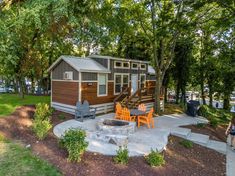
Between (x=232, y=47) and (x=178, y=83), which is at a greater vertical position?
(x=232, y=47)

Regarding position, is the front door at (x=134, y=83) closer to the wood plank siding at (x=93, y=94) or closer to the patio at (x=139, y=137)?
the wood plank siding at (x=93, y=94)

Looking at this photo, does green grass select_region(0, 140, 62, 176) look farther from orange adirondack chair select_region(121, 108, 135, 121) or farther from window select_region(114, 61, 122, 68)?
window select_region(114, 61, 122, 68)

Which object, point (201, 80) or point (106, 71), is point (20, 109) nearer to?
point (106, 71)

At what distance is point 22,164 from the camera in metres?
5.44

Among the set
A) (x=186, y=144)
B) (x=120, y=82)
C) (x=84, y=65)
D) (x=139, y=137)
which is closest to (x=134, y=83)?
(x=120, y=82)

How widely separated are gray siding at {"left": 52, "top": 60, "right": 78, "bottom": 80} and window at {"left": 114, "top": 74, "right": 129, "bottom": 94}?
3312 millimetres

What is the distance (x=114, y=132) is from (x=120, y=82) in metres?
6.94

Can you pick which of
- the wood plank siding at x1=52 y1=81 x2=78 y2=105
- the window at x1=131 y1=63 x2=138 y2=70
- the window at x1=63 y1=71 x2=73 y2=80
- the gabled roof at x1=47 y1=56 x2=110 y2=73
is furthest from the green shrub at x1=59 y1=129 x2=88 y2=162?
the window at x1=131 y1=63 x2=138 y2=70

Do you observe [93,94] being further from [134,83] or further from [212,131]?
[212,131]

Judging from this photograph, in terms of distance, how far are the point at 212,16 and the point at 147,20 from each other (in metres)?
4.14

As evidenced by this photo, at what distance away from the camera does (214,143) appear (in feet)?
29.3

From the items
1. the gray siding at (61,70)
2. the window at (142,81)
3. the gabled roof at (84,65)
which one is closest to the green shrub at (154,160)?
the gabled roof at (84,65)

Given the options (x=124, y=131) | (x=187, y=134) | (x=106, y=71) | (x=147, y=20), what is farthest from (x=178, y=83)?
(x=124, y=131)

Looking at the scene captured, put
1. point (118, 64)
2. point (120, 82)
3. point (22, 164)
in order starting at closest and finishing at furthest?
point (22, 164)
point (118, 64)
point (120, 82)
